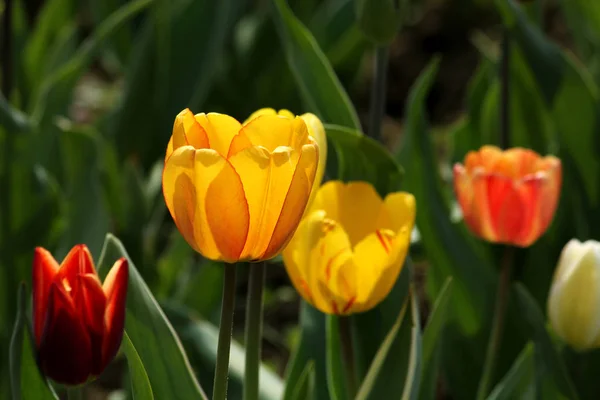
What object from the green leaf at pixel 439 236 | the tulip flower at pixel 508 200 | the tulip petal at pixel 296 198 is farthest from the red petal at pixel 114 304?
the green leaf at pixel 439 236

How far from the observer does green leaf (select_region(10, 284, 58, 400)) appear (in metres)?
0.77

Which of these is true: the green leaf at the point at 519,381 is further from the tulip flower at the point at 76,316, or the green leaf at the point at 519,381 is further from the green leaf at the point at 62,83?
the green leaf at the point at 62,83

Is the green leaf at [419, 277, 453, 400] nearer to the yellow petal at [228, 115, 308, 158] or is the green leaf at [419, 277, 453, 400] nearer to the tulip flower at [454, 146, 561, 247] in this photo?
the tulip flower at [454, 146, 561, 247]

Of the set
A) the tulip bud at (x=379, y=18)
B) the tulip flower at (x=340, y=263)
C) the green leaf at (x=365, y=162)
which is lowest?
the tulip flower at (x=340, y=263)

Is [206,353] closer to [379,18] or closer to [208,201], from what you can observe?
[379,18]

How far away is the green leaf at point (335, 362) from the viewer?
1.00 metres

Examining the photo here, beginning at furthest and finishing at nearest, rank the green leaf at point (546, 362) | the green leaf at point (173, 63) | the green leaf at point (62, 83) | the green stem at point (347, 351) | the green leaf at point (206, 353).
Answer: the green leaf at point (173, 63), the green leaf at point (62, 83), the green leaf at point (206, 353), the green leaf at point (546, 362), the green stem at point (347, 351)

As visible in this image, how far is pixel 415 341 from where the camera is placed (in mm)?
829

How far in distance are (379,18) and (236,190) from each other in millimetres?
469

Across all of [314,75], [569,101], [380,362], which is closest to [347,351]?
[380,362]

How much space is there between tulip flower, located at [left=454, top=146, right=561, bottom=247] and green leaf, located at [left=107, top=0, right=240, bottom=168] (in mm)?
A: 787

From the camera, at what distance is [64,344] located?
697 mm

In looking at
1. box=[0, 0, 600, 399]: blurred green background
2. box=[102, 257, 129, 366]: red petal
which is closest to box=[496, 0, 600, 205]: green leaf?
box=[0, 0, 600, 399]: blurred green background

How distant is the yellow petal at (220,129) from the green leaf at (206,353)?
570 mm
